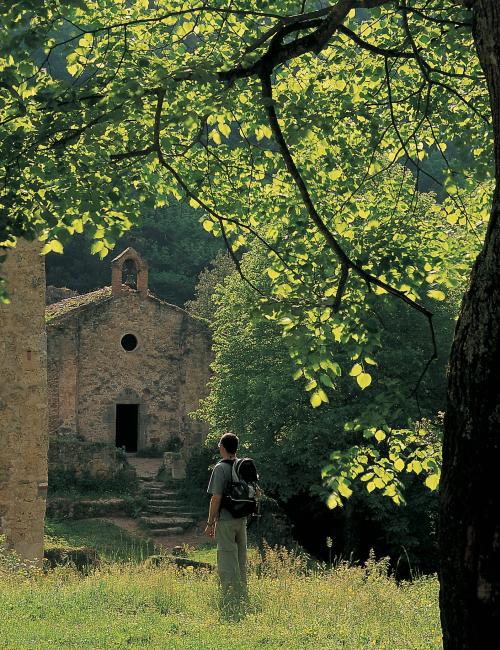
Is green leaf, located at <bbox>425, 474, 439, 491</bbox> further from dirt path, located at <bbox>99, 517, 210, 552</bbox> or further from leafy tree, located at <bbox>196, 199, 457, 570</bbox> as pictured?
dirt path, located at <bbox>99, 517, 210, 552</bbox>

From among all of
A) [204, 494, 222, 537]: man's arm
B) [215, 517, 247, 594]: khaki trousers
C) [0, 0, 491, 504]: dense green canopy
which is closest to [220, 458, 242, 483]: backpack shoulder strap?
[204, 494, 222, 537]: man's arm

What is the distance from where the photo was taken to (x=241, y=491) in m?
8.16

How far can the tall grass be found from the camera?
701 cm

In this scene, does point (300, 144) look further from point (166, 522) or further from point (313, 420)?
point (166, 522)

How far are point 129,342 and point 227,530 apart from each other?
24782mm

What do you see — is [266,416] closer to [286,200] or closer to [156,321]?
[156,321]

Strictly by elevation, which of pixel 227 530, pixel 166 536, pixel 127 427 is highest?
pixel 127 427

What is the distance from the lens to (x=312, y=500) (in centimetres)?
2367

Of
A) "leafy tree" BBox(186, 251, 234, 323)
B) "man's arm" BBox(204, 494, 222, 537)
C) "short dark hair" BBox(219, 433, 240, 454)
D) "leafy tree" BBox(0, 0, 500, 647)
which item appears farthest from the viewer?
"leafy tree" BBox(186, 251, 234, 323)

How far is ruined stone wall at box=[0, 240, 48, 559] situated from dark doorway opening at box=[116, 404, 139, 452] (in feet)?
64.0

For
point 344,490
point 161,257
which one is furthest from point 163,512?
point 161,257

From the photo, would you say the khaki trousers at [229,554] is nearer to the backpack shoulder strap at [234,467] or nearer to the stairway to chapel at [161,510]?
the backpack shoulder strap at [234,467]

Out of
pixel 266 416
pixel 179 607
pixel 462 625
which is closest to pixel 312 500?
pixel 266 416

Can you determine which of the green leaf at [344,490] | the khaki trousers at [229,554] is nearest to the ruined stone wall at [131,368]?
the khaki trousers at [229,554]
